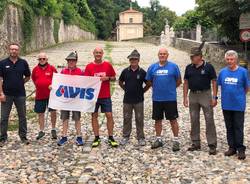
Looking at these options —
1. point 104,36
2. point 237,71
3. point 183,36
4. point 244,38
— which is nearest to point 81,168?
point 237,71

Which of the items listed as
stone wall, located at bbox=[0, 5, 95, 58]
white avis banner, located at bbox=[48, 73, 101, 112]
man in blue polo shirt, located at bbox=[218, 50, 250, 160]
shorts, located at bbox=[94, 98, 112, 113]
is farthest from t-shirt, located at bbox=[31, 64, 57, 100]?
stone wall, located at bbox=[0, 5, 95, 58]

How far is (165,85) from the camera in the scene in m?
8.24

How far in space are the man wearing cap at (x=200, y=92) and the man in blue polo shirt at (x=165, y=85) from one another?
24cm

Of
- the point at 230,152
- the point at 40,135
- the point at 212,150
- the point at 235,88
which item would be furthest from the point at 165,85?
the point at 40,135

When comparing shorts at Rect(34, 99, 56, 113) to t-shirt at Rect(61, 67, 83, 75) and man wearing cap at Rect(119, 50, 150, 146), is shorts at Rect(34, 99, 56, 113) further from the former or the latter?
man wearing cap at Rect(119, 50, 150, 146)

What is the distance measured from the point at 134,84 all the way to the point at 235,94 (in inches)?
74.5

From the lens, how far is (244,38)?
62.9 ft

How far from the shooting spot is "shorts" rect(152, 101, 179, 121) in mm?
8344

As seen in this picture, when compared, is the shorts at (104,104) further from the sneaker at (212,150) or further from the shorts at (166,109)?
the sneaker at (212,150)

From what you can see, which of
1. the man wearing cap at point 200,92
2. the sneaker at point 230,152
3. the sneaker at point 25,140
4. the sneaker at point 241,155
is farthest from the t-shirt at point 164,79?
the sneaker at point 25,140

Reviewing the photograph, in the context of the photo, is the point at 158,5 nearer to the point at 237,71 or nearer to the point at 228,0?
the point at 228,0

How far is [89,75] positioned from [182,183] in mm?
2914

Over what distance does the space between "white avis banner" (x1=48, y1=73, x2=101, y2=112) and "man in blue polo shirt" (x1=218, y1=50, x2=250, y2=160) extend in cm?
240

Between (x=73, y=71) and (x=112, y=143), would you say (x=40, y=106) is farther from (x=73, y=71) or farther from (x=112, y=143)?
(x=112, y=143)
